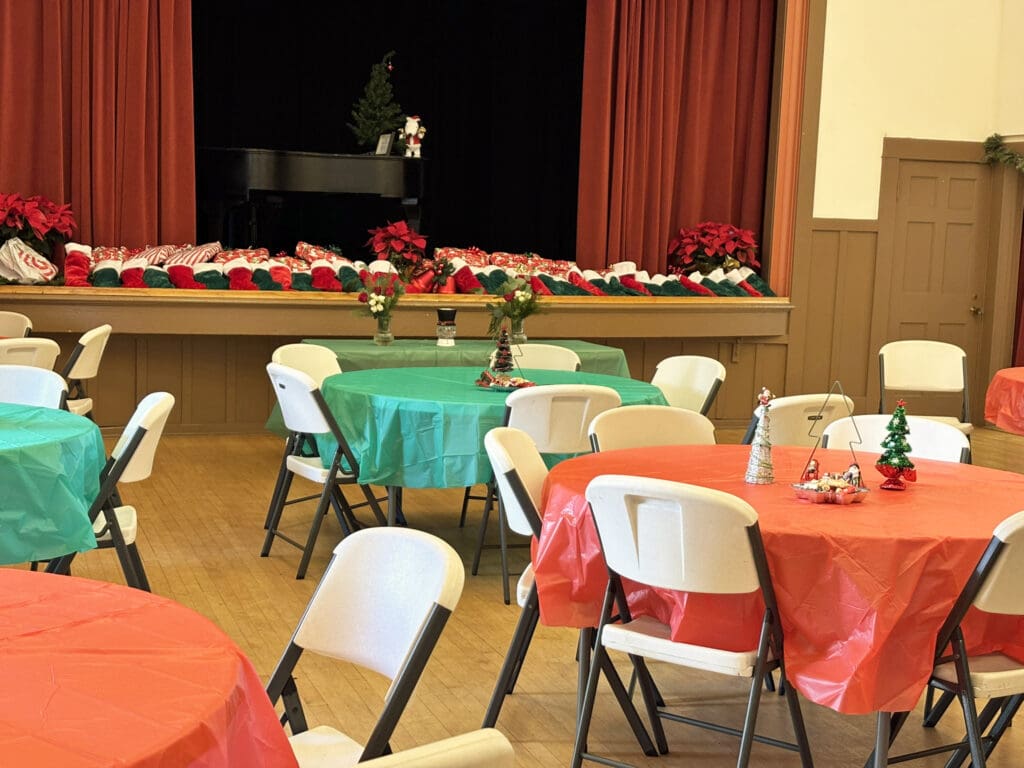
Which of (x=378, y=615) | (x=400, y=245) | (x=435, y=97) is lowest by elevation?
(x=378, y=615)

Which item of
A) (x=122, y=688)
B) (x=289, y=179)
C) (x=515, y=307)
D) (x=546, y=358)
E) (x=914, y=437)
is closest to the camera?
(x=122, y=688)

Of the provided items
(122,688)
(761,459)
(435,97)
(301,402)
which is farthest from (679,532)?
(435,97)

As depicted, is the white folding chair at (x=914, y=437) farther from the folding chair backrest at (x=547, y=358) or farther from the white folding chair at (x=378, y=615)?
the folding chair backrest at (x=547, y=358)

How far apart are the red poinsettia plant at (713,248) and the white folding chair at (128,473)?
248 inches

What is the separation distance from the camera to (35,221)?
25.6 feet

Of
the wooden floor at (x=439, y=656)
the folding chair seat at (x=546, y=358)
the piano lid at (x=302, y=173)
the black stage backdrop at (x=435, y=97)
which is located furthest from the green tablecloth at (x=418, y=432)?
the black stage backdrop at (x=435, y=97)

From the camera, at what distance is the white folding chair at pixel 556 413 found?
4.59 m

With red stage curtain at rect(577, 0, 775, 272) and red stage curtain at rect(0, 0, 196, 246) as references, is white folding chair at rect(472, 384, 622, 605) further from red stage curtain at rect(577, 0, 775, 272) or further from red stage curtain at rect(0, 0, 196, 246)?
red stage curtain at rect(577, 0, 775, 272)

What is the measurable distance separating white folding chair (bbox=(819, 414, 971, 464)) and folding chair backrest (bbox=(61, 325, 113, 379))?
11.8 feet

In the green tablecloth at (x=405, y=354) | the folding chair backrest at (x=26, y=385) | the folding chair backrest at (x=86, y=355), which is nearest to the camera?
the folding chair backrest at (x=26, y=385)

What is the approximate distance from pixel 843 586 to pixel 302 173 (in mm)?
6911

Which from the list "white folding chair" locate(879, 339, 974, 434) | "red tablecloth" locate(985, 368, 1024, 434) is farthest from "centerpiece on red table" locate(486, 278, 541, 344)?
"red tablecloth" locate(985, 368, 1024, 434)

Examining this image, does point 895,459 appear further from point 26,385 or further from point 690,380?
point 26,385

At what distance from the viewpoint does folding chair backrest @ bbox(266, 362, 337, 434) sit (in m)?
4.75
